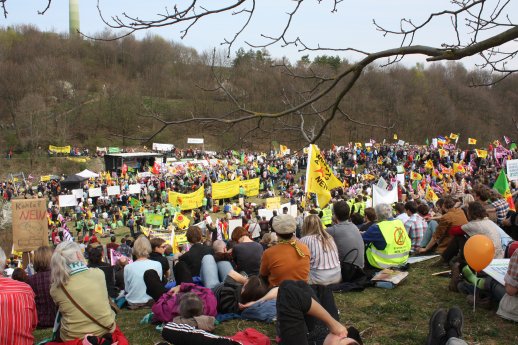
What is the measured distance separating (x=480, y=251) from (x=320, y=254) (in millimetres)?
1419

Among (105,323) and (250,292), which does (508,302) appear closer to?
(250,292)

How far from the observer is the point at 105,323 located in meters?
3.56

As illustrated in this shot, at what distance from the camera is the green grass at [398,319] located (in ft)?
13.0

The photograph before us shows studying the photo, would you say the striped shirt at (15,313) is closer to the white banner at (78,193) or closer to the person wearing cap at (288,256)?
the person wearing cap at (288,256)

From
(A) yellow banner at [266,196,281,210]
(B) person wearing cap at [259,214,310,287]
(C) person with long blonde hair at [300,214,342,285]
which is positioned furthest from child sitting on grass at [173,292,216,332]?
(A) yellow banner at [266,196,281,210]

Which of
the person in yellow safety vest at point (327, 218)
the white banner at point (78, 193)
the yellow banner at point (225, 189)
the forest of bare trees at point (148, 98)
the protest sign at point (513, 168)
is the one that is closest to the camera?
the protest sign at point (513, 168)

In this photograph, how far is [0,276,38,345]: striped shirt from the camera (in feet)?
11.0

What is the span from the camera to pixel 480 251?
4.29 metres

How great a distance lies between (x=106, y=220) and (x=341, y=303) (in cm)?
1933

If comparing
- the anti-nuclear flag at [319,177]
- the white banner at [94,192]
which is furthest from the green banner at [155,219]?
the anti-nuclear flag at [319,177]

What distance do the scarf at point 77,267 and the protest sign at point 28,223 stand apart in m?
5.18

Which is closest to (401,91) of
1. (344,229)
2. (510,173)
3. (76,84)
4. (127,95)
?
(127,95)

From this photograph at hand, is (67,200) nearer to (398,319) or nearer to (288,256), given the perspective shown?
(288,256)

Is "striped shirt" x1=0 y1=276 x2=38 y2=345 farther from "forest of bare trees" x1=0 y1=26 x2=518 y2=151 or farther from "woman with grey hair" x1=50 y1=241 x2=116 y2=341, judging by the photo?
"forest of bare trees" x1=0 y1=26 x2=518 y2=151
